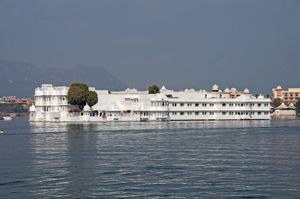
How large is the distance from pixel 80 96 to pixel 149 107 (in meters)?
12.4

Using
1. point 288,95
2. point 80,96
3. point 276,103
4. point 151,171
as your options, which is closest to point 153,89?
point 80,96

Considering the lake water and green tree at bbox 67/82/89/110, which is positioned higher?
green tree at bbox 67/82/89/110

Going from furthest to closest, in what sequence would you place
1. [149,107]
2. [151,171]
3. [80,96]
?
[149,107], [80,96], [151,171]

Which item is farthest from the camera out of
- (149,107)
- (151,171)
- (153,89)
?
(153,89)

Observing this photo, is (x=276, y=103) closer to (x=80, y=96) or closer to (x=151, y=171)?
(x=80, y=96)

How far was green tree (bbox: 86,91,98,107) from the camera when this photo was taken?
10944 centimetres

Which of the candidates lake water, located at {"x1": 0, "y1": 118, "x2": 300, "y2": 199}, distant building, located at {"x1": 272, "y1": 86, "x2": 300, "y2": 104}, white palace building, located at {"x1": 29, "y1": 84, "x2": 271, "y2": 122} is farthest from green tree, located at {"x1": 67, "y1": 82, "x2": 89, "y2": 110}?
distant building, located at {"x1": 272, "y1": 86, "x2": 300, "y2": 104}

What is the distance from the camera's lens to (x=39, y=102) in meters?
116

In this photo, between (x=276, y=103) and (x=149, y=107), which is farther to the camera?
(x=276, y=103)

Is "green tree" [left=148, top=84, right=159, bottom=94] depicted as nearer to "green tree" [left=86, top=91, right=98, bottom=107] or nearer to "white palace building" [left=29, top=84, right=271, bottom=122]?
"white palace building" [left=29, top=84, right=271, bottom=122]

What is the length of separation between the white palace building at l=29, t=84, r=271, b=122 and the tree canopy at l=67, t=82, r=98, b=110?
1.51 m

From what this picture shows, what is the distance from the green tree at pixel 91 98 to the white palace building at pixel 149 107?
3.46ft

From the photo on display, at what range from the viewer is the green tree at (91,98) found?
109 meters

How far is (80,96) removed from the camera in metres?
108
